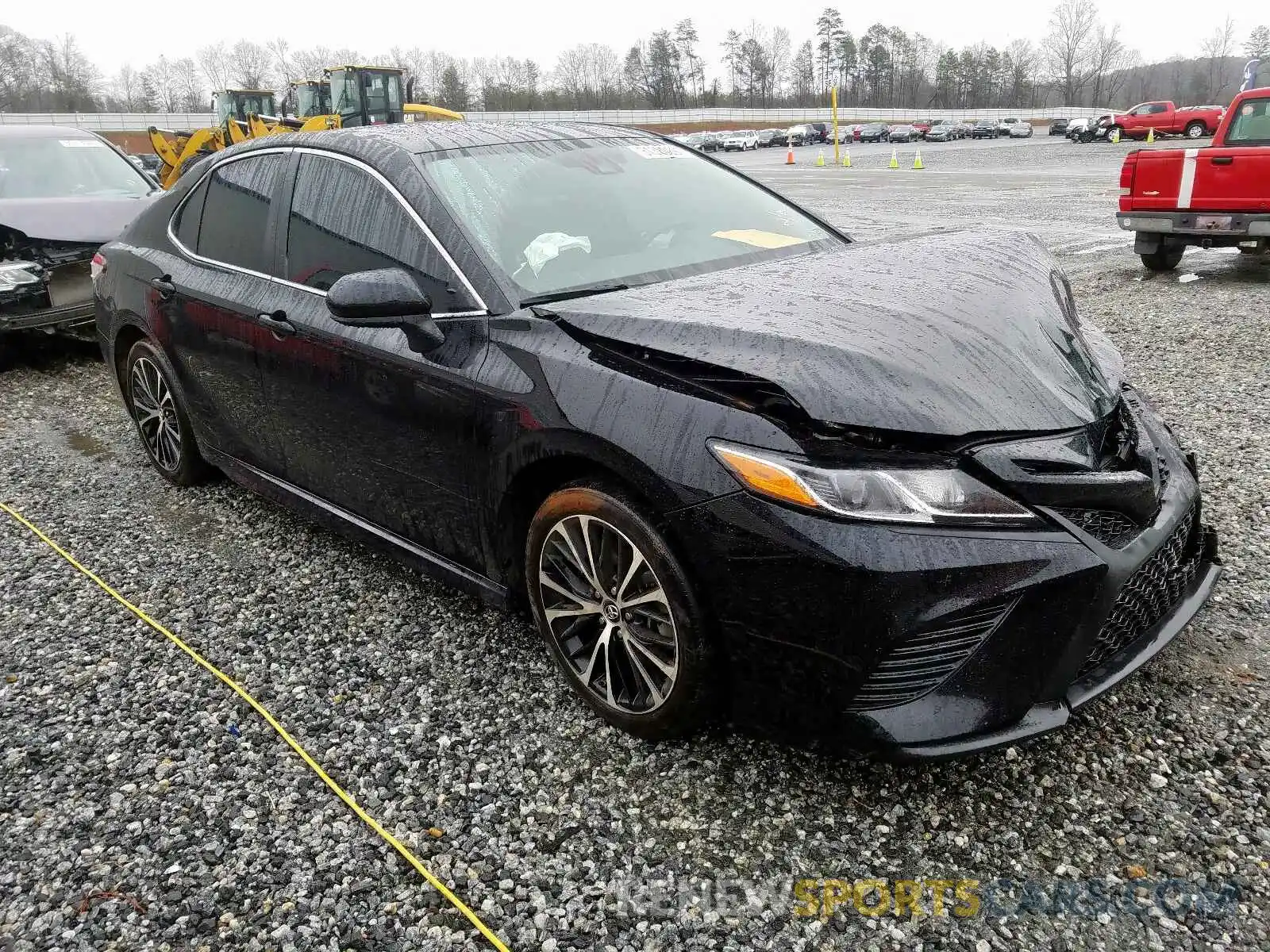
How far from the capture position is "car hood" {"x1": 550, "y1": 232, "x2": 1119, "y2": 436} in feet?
7.00

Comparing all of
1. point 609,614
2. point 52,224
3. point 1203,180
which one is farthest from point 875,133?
point 609,614

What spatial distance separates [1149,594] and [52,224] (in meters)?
7.67

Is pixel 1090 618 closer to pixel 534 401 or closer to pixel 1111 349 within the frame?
pixel 1111 349

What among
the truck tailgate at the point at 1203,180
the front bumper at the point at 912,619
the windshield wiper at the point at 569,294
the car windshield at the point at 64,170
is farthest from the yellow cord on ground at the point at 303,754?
the truck tailgate at the point at 1203,180

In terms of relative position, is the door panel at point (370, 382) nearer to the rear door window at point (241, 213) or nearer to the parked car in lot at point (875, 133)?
the rear door window at point (241, 213)

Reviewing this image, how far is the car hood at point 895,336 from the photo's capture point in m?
2.13

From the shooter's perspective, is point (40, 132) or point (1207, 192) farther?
Answer: point (1207, 192)

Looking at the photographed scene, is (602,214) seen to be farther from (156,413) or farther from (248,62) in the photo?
(248,62)

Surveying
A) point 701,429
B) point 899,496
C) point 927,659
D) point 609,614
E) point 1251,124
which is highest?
point 1251,124

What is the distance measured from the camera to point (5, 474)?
16.6ft

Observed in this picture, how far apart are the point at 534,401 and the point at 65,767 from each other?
1.65 m

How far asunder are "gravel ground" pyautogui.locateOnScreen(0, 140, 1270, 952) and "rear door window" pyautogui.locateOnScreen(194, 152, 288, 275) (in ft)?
4.18

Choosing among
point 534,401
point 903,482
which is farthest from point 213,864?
point 903,482

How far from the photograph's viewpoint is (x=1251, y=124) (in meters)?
9.48
